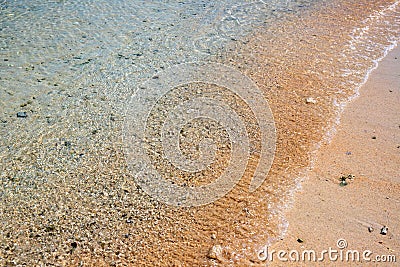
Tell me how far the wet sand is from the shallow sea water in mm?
142

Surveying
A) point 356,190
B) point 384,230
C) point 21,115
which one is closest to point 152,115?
point 21,115

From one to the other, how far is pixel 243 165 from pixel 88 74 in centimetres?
255

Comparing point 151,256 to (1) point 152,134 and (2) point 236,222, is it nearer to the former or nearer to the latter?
(2) point 236,222

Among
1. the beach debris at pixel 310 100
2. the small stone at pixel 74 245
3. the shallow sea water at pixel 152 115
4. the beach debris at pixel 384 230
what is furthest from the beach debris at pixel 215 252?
the beach debris at pixel 310 100

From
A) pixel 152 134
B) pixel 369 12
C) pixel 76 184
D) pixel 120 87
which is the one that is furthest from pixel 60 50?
pixel 369 12

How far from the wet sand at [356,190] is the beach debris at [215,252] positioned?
0.38 m

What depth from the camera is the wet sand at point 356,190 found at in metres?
2.83

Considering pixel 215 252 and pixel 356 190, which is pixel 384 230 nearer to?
pixel 356 190

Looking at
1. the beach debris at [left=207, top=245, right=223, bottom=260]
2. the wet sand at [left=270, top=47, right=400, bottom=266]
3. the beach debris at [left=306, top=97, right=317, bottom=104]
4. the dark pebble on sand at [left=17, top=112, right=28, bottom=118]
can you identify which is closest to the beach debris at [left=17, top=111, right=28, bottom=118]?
the dark pebble on sand at [left=17, top=112, right=28, bottom=118]

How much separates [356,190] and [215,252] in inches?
51.9

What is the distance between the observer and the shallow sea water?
2.89 m

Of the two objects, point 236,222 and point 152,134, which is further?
point 152,134

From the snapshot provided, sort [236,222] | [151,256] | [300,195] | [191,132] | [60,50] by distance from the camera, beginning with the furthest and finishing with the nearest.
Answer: [60,50] → [191,132] → [300,195] → [236,222] → [151,256]

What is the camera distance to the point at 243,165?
3518mm
